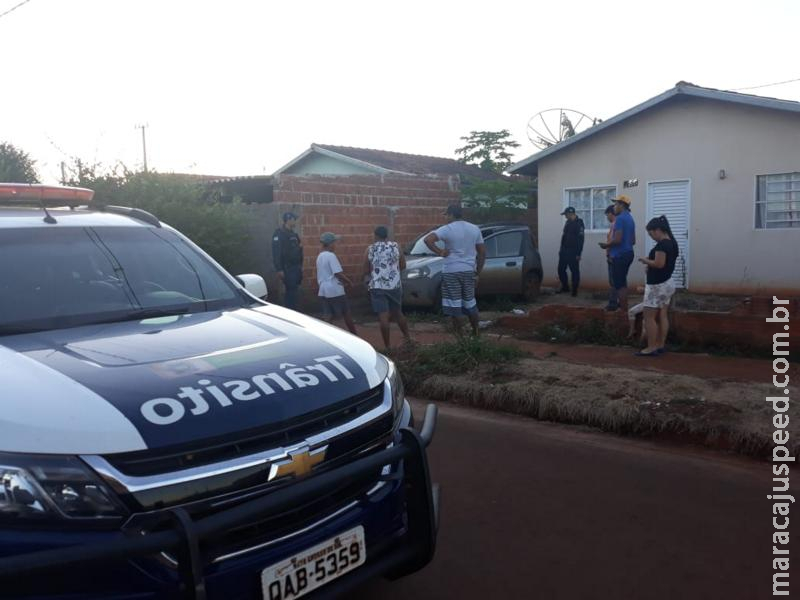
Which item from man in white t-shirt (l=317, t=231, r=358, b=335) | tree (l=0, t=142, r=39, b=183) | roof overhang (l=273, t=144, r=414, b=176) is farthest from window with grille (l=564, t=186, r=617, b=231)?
tree (l=0, t=142, r=39, b=183)

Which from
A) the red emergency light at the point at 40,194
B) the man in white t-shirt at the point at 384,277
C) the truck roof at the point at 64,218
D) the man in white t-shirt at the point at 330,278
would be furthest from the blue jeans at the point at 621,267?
the red emergency light at the point at 40,194

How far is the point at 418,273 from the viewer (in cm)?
1181

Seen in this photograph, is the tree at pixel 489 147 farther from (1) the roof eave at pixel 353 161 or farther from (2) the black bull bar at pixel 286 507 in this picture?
(2) the black bull bar at pixel 286 507

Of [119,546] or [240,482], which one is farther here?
[240,482]

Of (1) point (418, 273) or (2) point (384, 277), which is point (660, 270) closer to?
(2) point (384, 277)

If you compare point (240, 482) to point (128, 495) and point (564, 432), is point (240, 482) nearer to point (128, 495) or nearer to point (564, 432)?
point (128, 495)

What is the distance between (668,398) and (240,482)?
4391 mm

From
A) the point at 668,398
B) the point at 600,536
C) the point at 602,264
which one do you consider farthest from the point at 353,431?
the point at 602,264

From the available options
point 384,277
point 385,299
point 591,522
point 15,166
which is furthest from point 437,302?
point 15,166

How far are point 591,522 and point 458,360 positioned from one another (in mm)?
3355

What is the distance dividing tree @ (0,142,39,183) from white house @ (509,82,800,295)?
1129 cm

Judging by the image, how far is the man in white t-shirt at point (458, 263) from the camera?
8305 millimetres

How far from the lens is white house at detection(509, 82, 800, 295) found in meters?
12.6

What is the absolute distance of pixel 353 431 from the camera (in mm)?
2684
